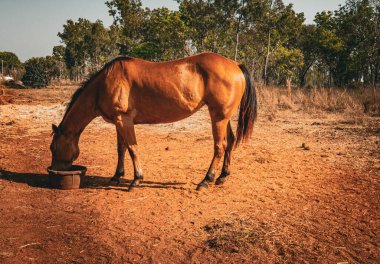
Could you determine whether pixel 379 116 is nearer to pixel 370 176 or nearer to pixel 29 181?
pixel 370 176

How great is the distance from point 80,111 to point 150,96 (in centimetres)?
125

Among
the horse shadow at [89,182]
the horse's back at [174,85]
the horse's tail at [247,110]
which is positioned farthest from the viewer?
the horse's tail at [247,110]

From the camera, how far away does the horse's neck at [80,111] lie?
15.9 ft

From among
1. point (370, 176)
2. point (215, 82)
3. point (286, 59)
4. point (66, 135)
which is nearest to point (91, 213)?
point (66, 135)

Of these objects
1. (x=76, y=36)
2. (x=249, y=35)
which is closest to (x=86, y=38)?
(x=76, y=36)

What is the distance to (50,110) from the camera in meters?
13.3

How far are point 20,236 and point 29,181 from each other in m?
2.11

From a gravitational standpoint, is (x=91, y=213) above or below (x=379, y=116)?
below

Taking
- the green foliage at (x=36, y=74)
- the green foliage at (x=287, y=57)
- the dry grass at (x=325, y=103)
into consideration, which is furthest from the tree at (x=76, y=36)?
the dry grass at (x=325, y=103)

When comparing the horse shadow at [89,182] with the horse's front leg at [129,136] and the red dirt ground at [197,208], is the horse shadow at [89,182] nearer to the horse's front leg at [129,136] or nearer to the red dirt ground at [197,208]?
the red dirt ground at [197,208]

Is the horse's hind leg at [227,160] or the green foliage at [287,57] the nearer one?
the horse's hind leg at [227,160]

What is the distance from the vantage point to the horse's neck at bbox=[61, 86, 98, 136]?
4859mm

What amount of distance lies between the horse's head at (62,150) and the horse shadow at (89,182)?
13.1 inches

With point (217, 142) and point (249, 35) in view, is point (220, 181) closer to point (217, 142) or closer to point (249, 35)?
point (217, 142)
